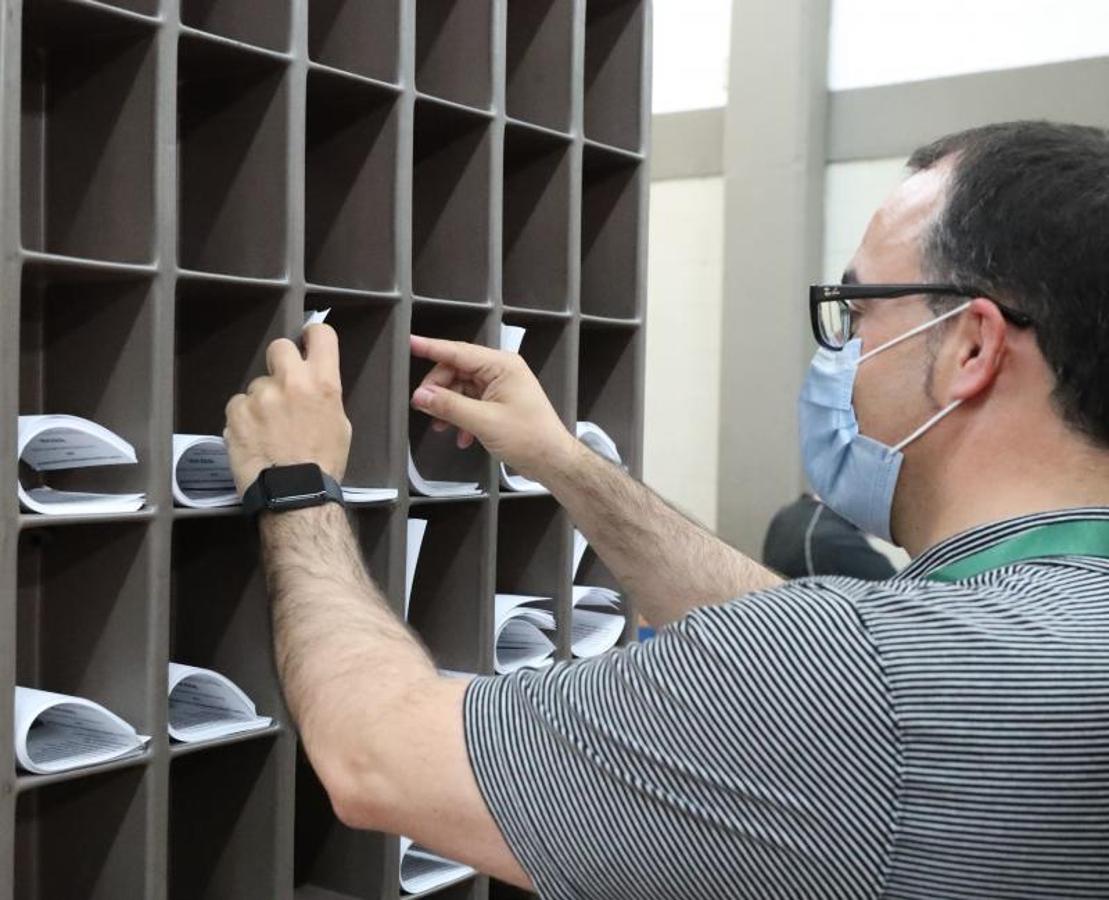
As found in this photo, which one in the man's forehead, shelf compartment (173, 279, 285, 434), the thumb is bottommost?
the thumb

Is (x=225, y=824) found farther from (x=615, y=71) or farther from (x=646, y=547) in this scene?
(x=615, y=71)

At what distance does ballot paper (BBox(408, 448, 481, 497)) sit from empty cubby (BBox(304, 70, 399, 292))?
0.87 ft

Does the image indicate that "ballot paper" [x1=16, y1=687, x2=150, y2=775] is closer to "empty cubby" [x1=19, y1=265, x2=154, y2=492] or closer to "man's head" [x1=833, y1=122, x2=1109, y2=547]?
"empty cubby" [x1=19, y1=265, x2=154, y2=492]

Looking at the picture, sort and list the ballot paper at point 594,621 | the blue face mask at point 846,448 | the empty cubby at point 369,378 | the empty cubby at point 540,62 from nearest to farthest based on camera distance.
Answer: the blue face mask at point 846,448 < the empty cubby at point 369,378 < the empty cubby at point 540,62 < the ballot paper at point 594,621

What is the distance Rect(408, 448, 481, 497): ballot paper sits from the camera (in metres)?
1.91

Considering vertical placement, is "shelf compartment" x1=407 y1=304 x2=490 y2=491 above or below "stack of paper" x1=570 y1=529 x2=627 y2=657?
above

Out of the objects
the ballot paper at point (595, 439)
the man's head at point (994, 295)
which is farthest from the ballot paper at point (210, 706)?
the man's head at point (994, 295)

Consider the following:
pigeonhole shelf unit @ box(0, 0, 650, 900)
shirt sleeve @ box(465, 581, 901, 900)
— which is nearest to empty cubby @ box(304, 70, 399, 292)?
pigeonhole shelf unit @ box(0, 0, 650, 900)

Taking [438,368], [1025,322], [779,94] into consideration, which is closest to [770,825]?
[1025,322]

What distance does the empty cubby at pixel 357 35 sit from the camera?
1816 mm

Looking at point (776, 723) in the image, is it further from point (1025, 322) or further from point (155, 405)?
point (155, 405)

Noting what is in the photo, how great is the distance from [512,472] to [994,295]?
916 millimetres

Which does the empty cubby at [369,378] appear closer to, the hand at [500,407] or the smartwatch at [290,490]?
the hand at [500,407]

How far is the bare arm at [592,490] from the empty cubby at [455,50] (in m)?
0.39
